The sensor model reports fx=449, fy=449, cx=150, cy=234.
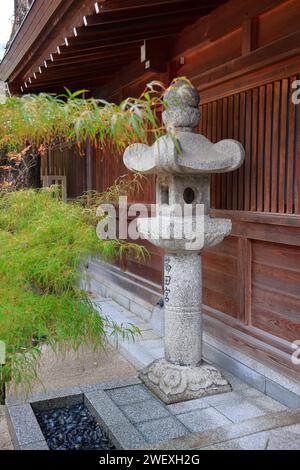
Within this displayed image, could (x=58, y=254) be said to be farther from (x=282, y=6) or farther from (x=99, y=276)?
(x=99, y=276)

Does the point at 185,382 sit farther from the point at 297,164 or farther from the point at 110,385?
the point at 297,164

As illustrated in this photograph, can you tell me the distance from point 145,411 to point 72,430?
1.92ft

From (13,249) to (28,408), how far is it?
1.28 m

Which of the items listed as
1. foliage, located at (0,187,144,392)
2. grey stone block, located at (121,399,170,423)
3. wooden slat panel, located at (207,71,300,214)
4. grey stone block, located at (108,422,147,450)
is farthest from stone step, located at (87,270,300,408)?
wooden slat panel, located at (207,71,300,214)

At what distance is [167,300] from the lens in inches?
158

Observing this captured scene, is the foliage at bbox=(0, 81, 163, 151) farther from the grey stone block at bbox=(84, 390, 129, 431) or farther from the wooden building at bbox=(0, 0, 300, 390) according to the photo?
the grey stone block at bbox=(84, 390, 129, 431)

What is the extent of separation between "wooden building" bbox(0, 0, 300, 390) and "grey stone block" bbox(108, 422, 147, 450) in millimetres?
1308

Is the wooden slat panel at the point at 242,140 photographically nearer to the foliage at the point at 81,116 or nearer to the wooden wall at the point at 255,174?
the wooden wall at the point at 255,174

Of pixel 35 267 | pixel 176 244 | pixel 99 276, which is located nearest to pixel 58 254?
pixel 35 267

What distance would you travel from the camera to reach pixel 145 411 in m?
3.59

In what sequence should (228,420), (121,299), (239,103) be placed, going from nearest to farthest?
1. (228,420)
2. (239,103)
3. (121,299)

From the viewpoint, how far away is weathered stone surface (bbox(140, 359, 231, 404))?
379 cm

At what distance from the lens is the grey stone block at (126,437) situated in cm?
305

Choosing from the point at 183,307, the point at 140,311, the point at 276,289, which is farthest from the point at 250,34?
the point at 140,311
